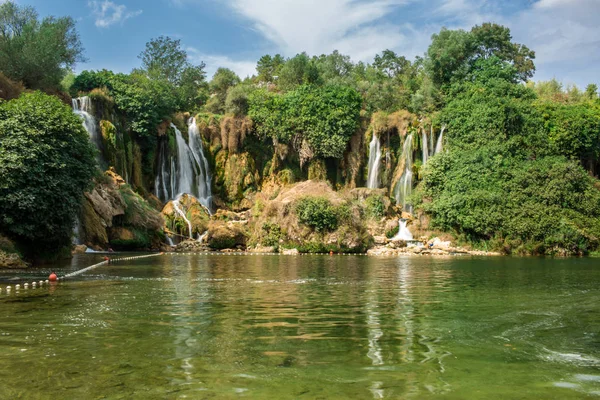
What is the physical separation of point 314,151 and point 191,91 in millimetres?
20651

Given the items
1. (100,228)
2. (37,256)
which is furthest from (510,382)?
(100,228)

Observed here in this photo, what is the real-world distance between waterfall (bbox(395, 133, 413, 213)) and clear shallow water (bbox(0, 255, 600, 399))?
1458 inches

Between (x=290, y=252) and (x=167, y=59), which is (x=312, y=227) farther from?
(x=167, y=59)

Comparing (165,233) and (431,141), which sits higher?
(431,141)

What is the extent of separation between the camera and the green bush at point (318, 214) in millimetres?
40969

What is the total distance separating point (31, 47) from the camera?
4462 centimetres

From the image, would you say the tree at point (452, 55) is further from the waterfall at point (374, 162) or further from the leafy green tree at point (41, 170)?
the leafy green tree at point (41, 170)

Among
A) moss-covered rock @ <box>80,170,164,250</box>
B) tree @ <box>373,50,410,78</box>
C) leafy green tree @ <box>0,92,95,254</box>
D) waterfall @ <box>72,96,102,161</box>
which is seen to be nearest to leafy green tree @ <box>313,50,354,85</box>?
tree @ <box>373,50,410,78</box>

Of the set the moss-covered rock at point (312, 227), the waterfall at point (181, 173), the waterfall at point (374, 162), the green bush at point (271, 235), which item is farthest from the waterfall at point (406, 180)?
the waterfall at point (181, 173)

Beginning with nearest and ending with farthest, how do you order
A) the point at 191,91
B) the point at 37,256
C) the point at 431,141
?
the point at 37,256 → the point at 431,141 → the point at 191,91

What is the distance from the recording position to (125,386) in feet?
19.2

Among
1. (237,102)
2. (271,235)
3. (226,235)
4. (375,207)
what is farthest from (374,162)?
(226,235)

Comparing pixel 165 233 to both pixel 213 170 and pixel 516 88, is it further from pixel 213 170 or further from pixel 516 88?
pixel 516 88

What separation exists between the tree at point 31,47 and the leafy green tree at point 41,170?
22.9m
